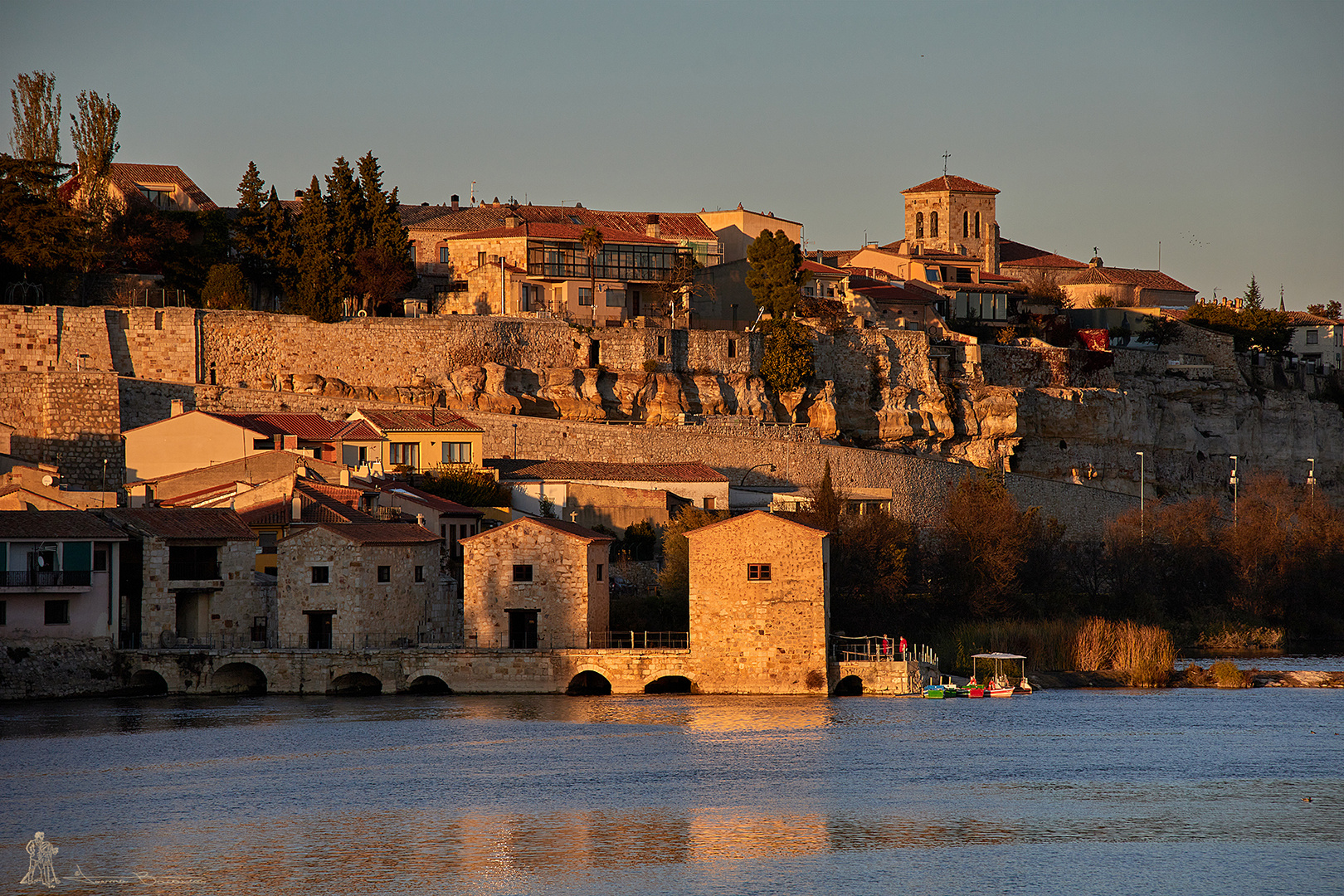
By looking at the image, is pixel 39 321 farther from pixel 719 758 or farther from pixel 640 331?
pixel 719 758

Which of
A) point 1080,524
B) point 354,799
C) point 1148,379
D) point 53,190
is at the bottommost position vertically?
point 354,799

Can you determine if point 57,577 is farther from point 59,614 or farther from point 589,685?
point 589,685

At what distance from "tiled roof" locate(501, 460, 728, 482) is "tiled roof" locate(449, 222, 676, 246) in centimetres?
1221

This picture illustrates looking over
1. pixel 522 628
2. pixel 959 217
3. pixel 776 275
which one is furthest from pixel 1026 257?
pixel 522 628

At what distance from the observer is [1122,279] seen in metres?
85.9

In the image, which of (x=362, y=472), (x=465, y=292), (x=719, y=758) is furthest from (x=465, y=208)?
(x=719, y=758)

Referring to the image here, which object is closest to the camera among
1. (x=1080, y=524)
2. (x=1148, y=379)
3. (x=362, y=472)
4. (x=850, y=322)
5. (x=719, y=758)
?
(x=719, y=758)

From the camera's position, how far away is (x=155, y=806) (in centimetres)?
2920

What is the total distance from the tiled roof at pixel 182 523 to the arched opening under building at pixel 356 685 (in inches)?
159

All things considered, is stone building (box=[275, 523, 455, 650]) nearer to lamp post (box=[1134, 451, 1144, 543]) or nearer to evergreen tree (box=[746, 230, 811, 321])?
evergreen tree (box=[746, 230, 811, 321])

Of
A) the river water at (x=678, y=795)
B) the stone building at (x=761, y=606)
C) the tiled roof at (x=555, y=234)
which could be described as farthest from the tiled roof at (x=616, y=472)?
the stone building at (x=761, y=606)

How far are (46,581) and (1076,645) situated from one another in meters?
25.5

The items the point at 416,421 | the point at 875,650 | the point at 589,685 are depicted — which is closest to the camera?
the point at 589,685

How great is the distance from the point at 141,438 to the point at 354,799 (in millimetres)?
25162
